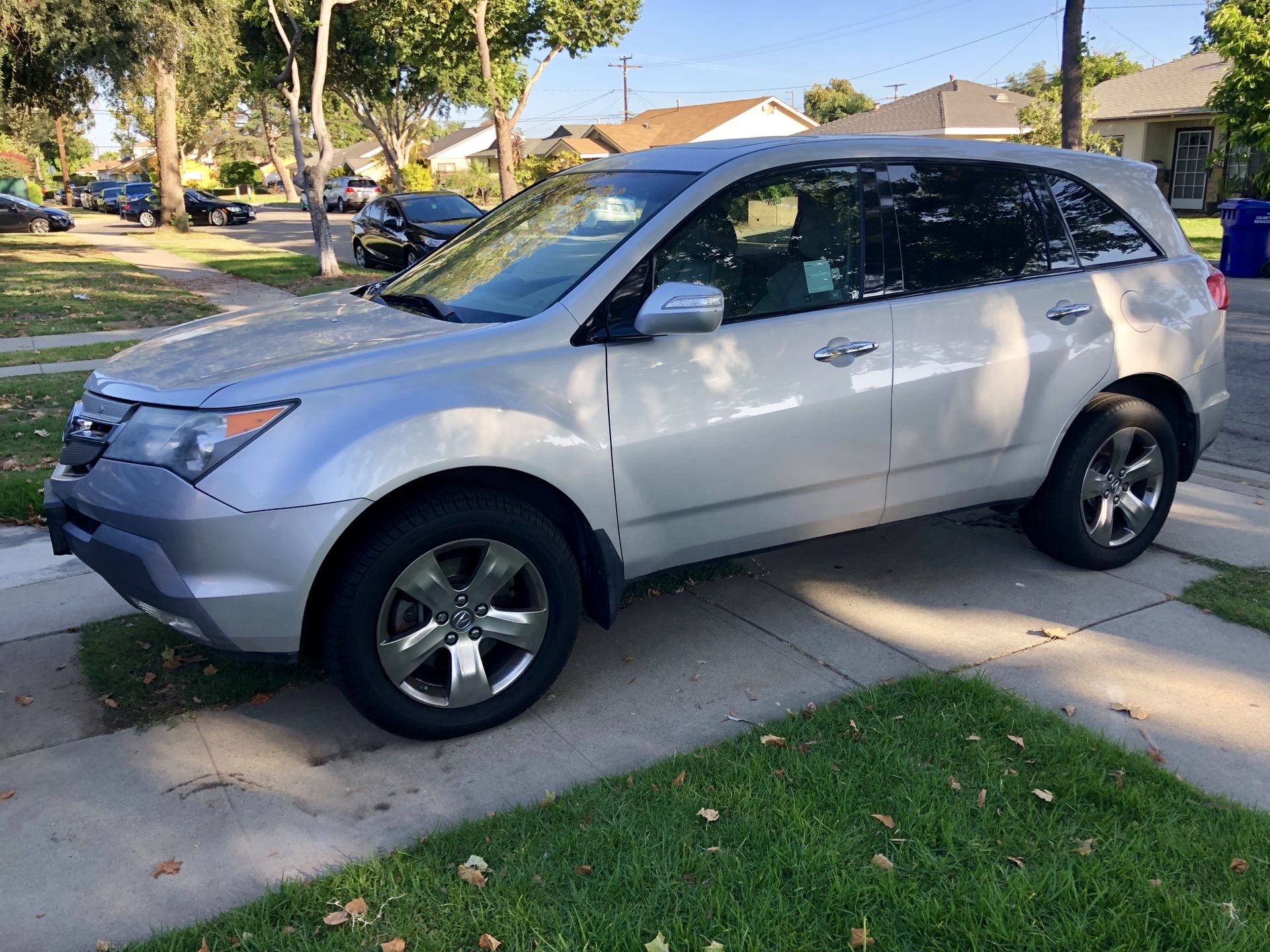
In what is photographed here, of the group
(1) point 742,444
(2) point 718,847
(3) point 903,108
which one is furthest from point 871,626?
(3) point 903,108

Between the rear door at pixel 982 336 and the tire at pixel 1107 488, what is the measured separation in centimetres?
16

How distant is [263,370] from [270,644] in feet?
2.86

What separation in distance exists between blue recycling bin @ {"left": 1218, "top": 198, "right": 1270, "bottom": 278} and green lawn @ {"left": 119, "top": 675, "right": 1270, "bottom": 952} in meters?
15.7

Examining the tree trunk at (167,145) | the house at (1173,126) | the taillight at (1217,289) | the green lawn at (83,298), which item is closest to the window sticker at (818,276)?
the taillight at (1217,289)

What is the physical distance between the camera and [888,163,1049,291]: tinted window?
4406 mm

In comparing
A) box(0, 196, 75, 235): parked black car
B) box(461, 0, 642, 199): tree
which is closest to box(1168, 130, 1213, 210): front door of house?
box(461, 0, 642, 199): tree

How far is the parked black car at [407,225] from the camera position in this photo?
19141 mm

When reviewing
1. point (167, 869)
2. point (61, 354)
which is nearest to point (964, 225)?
point (167, 869)

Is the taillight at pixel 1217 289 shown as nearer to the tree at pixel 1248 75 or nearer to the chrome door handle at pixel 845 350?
the chrome door handle at pixel 845 350

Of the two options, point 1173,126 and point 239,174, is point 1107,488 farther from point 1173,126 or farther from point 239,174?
point 239,174

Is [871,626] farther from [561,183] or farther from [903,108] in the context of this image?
[903,108]

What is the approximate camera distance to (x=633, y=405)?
12.4ft

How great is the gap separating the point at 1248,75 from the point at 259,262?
20.7m

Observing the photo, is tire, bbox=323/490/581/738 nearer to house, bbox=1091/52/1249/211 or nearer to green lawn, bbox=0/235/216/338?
green lawn, bbox=0/235/216/338
